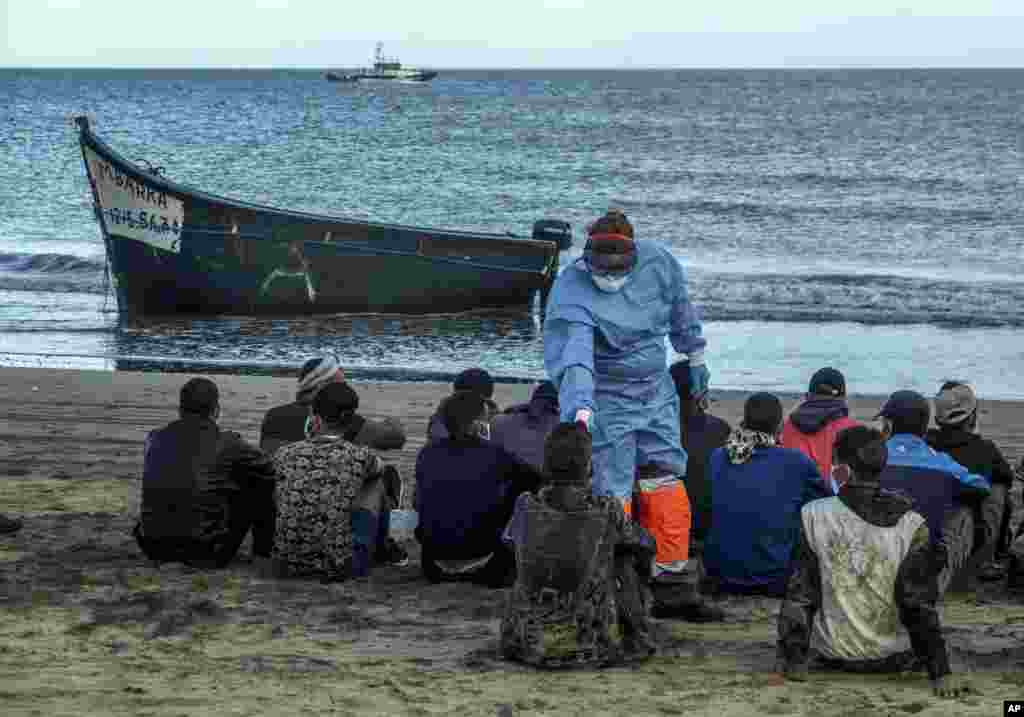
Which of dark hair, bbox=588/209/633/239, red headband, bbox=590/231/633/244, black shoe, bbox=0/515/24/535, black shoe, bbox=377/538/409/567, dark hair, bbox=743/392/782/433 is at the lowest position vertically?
black shoe, bbox=0/515/24/535

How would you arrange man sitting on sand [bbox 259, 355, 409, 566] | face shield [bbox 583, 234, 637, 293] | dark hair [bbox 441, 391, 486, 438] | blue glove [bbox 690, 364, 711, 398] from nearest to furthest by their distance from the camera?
face shield [bbox 583, 234, 637, 293] → blue glove [bbox 690, 364, 711, 398] → dark hair [bbox 441, 391, 486, 438] → man sitting on sand [bbox 259, 355, 409, 566]

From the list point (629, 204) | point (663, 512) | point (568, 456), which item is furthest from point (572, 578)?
point (629, 204)

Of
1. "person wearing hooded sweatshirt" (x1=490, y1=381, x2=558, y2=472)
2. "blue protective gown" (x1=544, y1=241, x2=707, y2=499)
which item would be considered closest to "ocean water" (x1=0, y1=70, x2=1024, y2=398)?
"person wearing hooded sweatshirt" (x1=490, y1=381, x2=558, y2=472)

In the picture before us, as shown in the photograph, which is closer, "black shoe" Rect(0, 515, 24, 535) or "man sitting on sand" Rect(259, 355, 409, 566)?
"man sitting on sand" Rect(259, 355, 409, 566)

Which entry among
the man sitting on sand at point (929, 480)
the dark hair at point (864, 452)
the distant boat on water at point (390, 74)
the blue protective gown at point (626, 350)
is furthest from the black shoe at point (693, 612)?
the distant boat on water at point (390, 74)

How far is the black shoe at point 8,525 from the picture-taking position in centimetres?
784

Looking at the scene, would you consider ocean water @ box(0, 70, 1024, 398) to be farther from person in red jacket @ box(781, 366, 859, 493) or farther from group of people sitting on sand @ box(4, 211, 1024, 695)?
group of people sitting on sand @ box(4, 211, 1024, 695)

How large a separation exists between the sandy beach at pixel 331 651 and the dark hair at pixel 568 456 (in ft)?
2.17

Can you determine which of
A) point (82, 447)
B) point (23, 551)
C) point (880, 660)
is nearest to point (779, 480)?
point (880, 660)

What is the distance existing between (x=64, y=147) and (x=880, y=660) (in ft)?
206

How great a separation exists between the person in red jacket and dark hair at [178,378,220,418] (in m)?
2.51

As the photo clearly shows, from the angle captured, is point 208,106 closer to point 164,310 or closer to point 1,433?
point 164,310

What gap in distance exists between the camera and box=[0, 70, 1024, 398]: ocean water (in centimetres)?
1834

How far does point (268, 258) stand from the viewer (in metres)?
20.3
